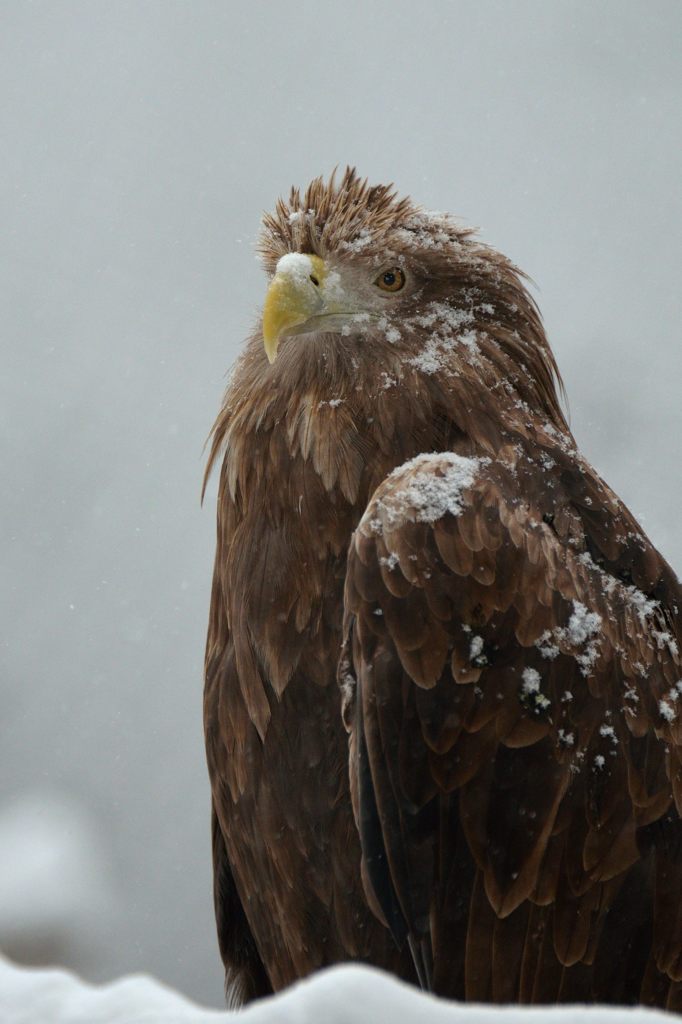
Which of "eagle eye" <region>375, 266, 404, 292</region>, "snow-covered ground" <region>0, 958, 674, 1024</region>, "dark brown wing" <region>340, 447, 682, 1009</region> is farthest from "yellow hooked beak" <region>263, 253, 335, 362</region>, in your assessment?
"snow-covered ground" <region>0, 958, 674, 1024</region>

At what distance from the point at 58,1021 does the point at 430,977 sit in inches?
67.8

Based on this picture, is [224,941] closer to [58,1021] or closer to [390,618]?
[390,618]

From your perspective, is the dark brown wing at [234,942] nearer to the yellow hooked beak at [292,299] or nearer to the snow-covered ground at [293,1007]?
the yellow hooked beak at [292,299]

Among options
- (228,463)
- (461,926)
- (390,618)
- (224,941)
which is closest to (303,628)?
(390,618)

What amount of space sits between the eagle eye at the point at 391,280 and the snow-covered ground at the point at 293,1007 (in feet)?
8.08

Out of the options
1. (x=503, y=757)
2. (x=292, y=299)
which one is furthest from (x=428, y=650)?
(x=292, y=299)

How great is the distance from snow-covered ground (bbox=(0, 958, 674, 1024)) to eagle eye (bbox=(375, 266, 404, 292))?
2464 mm

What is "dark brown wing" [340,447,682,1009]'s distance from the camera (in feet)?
9.05

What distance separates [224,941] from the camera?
12.6ft

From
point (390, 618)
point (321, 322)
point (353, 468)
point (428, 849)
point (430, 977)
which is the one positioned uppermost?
point (321, 322)

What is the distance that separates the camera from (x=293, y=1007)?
1.25 meters

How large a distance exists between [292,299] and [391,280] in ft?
1.17

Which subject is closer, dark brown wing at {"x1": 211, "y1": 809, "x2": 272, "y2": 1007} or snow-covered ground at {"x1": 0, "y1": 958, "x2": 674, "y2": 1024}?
snow-covered ground at {"x1": 0, "y1": 958, "x2": 674, "y2": 1024}

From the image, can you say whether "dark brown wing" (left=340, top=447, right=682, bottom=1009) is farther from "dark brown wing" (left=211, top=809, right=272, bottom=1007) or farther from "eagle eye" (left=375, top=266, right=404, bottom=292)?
"dark brown wing" (left=211, top=809, right=272, bottom=1007)
